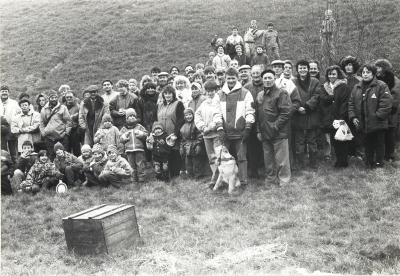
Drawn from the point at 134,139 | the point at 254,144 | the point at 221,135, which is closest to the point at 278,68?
the point at 254,144

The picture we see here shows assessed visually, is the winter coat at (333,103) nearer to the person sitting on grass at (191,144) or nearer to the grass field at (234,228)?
the grass field at (234,228)

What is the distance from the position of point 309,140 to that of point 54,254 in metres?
5.13

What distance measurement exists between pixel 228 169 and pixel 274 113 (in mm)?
1301

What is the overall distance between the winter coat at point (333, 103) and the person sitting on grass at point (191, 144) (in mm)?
2413

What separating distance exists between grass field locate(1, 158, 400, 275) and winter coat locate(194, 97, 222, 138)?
1.04 metres

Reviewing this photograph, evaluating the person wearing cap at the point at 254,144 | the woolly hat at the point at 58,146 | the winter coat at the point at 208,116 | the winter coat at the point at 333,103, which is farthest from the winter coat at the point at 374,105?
the woolly hat at the point at 58,146

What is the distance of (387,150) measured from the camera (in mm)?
9156

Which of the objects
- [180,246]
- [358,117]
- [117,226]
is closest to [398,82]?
[358,117]

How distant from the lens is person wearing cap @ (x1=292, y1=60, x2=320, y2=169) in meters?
9.16

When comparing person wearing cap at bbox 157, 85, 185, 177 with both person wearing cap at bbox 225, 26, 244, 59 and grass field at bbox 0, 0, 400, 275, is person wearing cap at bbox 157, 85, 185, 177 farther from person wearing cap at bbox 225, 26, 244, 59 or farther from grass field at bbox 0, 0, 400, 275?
person wearing cap at bbox 225, 26, 244, 59

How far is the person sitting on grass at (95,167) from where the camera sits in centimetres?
969

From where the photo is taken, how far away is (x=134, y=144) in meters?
9.91

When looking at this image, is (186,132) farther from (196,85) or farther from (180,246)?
(180,246)

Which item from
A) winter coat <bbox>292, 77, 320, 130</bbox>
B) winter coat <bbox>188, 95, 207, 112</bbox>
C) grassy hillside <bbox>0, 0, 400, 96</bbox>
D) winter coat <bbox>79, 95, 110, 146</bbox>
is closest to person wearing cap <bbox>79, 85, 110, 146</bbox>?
winter coat <bbox>79, 95, 110, 146</bbox>
